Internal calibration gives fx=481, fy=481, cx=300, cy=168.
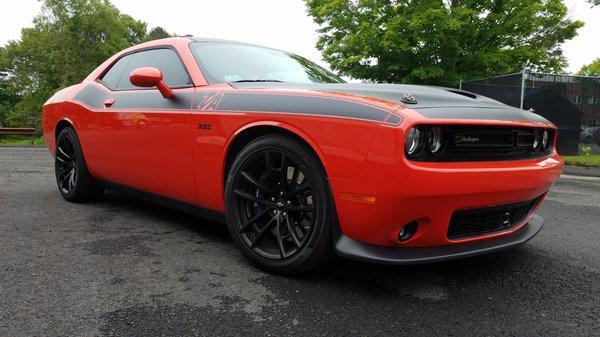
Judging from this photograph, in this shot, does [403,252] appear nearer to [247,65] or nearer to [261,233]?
[261,233]

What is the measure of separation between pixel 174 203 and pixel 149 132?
529mm

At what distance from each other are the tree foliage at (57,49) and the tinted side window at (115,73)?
1569 inches

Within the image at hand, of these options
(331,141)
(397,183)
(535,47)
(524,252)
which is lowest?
(524,252)

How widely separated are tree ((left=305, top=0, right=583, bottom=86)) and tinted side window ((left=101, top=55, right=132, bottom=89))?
1548 centimetres

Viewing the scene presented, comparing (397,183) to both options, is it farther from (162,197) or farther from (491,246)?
(162,197)

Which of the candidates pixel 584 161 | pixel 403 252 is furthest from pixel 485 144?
pixel 584 161

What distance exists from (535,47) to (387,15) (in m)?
6.66

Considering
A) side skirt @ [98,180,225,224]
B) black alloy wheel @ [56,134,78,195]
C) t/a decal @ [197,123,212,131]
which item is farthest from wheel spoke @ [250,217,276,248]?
black alloy wheel @ [56,134,78,195]

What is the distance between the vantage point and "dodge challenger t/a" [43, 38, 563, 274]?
2184mm

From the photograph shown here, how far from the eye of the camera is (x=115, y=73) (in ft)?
13.9

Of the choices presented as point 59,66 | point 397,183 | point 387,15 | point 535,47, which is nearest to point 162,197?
point 397,183

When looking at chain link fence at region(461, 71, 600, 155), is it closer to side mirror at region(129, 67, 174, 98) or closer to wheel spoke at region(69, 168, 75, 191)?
wheel spoke at region(69, 168, 75, 191)

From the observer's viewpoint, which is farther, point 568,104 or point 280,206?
point 568,104

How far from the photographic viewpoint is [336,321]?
2102 mm
